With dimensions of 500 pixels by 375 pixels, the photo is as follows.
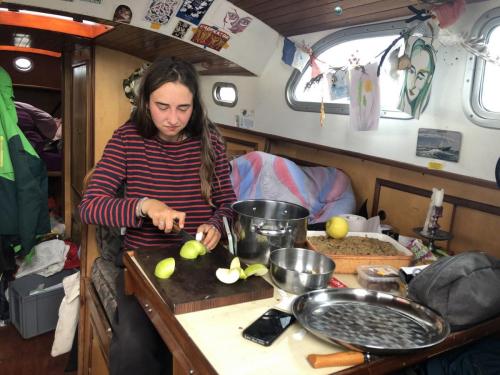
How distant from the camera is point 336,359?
2.84 ft

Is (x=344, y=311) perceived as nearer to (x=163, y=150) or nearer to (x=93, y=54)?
(x=163, y=150)

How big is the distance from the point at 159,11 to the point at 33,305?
2.00 meters

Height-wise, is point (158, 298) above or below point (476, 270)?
below

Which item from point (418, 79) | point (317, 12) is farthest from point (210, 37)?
point (418, 79)

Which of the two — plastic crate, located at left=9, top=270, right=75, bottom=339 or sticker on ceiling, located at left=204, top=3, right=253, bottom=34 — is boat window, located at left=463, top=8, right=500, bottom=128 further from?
plastic crate, located at left=9, top=270, right=75, bottom=339

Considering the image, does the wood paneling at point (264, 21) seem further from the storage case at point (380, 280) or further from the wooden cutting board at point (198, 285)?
the wooden cutting board at point (198, 285)

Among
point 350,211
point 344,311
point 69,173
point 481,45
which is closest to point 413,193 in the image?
point 350,211

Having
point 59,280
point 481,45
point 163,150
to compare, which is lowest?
point 59,280

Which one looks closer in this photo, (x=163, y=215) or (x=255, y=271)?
(x=255, y=271)

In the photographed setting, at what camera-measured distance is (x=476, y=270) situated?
112 cm

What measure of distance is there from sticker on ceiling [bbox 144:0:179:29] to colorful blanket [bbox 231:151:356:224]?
0.93 metres

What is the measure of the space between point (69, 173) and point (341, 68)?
2.92 m

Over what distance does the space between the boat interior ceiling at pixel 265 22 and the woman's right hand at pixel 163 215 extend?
4.11 ft

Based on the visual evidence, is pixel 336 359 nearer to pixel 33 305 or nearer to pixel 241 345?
pixel 241 345
